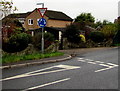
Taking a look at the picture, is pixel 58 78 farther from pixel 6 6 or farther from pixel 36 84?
pixel 6 6

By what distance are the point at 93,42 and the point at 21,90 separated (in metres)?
22.0

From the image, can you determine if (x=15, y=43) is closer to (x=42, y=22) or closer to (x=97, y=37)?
(x=42, y=22)

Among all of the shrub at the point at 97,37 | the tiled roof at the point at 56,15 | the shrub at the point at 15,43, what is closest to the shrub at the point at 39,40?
the shrub at the point at 15,43

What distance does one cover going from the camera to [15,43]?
13359mm

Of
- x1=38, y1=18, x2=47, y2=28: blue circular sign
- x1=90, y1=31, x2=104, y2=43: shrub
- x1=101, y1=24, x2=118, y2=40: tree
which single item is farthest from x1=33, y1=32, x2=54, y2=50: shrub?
x1=101, y1=24, x2=118, y2=40: tree

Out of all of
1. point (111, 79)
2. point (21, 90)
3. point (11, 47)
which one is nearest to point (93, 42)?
point (11, 47)

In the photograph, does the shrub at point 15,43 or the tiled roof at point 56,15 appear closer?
the shrub at point 15,43

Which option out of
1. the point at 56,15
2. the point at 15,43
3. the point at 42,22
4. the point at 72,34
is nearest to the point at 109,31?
the point at 72,34

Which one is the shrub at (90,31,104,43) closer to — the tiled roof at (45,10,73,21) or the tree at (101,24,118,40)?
the tree at (101,24,118,40)

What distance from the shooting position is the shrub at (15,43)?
13319 mm

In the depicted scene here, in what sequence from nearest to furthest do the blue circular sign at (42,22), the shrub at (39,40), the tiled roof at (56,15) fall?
the blue circular sign at (42,22) < the shrub at (39,40) < the tiled roof at (56,15)

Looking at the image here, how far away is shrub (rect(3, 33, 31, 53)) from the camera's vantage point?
43.7 feet

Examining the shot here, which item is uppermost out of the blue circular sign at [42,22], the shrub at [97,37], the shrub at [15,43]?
the blue circular sign at [42,22]

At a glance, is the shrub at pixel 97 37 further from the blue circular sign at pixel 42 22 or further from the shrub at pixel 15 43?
the shrub at pixel 15 43
